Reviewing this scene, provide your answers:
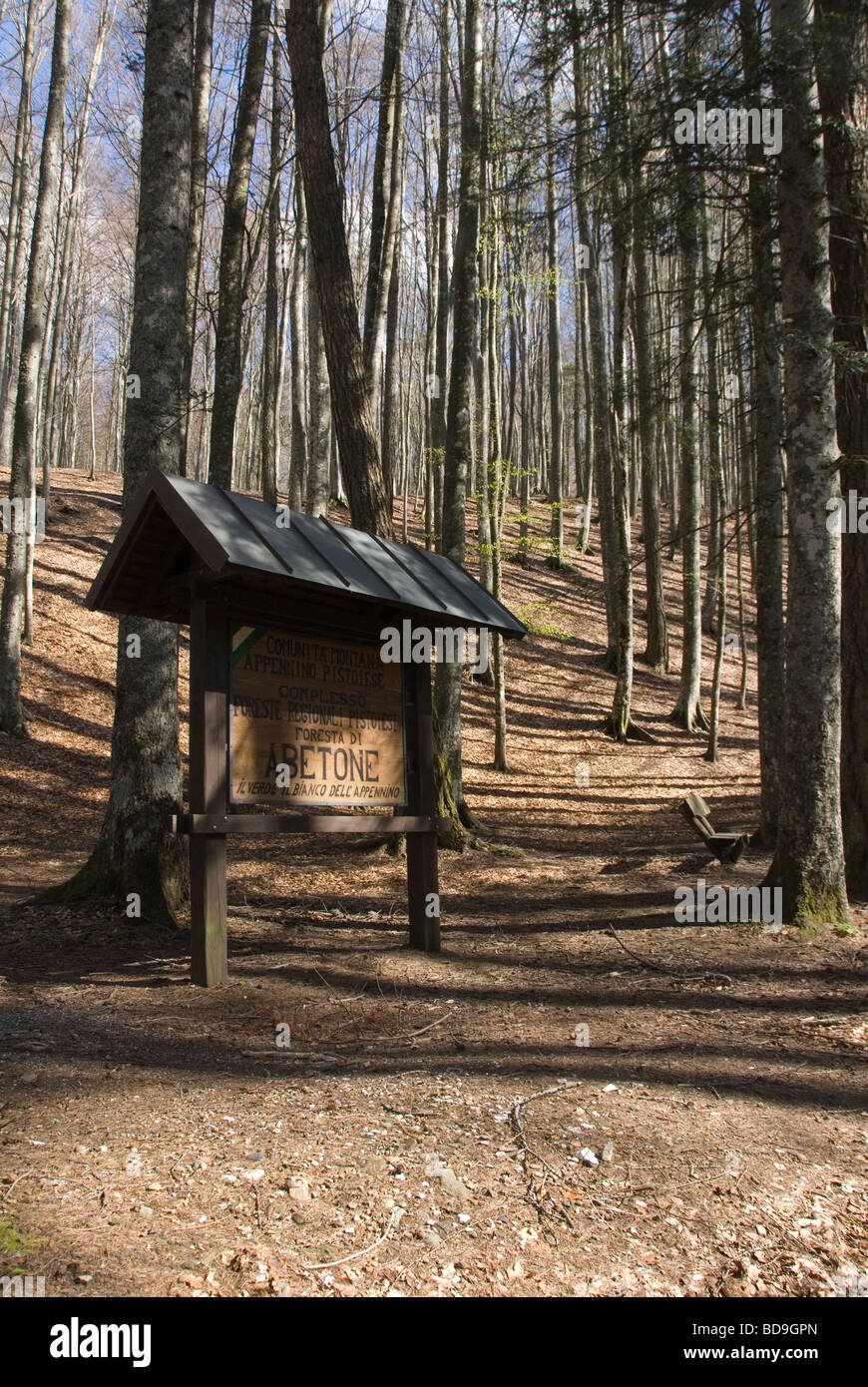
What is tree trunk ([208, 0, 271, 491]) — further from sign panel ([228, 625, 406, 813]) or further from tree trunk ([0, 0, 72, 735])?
sign panel ([228, 625, 406, 813])

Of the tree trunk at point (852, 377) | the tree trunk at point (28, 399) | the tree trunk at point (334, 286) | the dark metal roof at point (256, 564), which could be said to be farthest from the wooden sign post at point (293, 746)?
the tree trunk at point (28, 399)

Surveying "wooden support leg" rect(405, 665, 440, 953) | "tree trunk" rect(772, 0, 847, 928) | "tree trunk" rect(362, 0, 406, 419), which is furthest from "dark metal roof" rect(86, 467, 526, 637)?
"tree trunk" rect(362, 0, 406, 419)

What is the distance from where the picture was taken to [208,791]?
5367 millimetres

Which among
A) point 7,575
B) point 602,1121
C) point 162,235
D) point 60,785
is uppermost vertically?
point 162,235

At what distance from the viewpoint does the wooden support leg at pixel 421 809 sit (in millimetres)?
6609

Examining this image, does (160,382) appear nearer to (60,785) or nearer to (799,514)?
(799,514)

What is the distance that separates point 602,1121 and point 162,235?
6.99 metres

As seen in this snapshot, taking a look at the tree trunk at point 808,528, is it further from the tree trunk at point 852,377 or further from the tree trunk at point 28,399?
the tree trunk at point 28,399

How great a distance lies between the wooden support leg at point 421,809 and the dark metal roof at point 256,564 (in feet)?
1.72

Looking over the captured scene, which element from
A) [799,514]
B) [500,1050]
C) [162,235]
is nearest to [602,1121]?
[500,1050]

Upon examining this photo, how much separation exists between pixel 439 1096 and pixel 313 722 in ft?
8.73

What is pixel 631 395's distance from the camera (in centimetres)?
805

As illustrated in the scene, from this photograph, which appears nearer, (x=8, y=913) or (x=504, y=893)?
(x=8, y=913)

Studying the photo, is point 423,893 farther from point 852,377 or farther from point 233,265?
point 233,265
